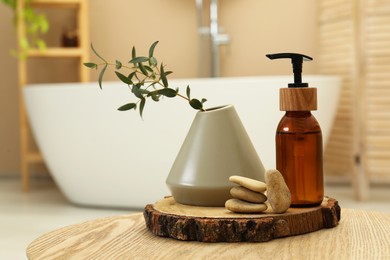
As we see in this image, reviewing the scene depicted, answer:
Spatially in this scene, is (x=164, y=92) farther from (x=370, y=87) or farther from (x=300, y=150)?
(x=370, y=87)

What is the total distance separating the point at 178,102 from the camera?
2.83 metres

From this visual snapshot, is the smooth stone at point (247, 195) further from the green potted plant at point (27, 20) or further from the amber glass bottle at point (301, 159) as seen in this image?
the green potted plant at point (27, 20)

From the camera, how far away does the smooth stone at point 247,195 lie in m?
0.93

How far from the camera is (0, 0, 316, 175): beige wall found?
12.4ft

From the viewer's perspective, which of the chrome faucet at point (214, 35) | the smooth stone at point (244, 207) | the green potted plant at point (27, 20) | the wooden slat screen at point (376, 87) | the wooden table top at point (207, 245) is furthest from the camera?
the chrome faucet at point (214, 35)

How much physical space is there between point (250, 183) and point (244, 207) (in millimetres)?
35

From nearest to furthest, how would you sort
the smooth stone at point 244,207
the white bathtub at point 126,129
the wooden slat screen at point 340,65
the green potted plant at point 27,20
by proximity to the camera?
the smooth stone at point 244,207
the white bathtub at point 126,129
the wooden slat screen at point 340,65
the green potted plant at point 27,20

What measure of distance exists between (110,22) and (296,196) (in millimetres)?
3135

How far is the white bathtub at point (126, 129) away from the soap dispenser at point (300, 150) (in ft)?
5.96

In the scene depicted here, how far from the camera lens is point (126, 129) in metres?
2.92

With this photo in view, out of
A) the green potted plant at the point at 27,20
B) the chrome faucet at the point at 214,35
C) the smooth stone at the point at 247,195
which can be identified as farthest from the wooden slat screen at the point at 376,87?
the smooth stone at the point at 247,195

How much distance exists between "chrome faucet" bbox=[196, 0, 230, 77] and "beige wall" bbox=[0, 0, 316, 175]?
0.43ft

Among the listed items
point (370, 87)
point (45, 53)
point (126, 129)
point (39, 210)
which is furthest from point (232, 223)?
point (45, 53)

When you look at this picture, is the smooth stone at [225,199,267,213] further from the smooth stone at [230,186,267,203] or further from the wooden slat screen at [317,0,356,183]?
the wooden slat screen at [317,0,356,183]
